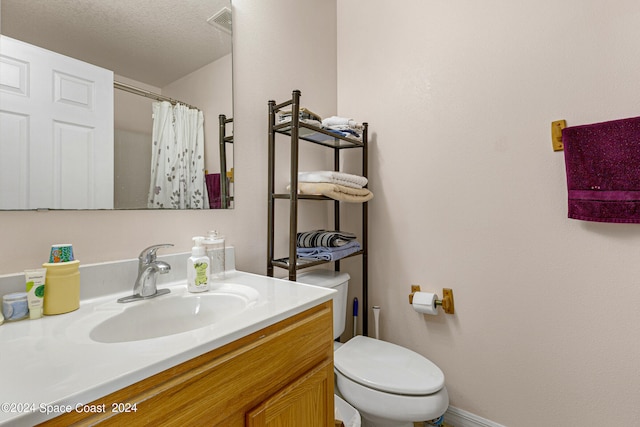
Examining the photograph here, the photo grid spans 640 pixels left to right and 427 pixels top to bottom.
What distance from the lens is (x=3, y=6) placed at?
696 millimetres

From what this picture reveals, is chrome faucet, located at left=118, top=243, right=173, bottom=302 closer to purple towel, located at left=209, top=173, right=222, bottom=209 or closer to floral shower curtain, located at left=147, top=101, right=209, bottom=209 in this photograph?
floral shower curtain, located at left=147, top=101, right=209, bottom=209

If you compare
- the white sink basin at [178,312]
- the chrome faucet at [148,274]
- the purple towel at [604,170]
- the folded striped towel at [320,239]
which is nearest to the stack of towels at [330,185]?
the folded striped towel at [320,239]

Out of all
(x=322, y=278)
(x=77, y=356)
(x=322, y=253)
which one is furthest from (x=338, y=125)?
(x=77, y=356)

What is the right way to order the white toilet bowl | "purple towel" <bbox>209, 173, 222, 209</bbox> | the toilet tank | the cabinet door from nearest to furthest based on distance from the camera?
the cabinet door → the white toilet bowl → "purple towel" <bbox>209, 173, 222, 209</bbox> → the toilet tank

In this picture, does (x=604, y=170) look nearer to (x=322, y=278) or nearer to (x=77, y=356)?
(x=322, y=278)

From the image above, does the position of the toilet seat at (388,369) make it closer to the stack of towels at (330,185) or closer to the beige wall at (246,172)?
the beige wall at (246,172)

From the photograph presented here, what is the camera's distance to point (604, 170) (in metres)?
1.00

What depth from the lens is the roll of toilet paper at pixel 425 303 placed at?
4.36ft

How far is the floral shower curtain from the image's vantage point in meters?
0.94

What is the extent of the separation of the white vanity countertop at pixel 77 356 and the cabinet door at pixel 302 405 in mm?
161

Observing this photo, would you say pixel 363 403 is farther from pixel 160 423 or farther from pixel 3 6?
pixel 3 6

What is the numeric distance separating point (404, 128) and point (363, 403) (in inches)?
48.7

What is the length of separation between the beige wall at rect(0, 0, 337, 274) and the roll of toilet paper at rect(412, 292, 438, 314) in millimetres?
732

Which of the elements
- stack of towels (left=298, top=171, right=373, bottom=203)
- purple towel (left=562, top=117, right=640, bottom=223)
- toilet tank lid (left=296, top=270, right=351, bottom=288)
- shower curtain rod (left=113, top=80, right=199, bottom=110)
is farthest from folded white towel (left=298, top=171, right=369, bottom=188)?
purple towel (left=562, top=117, right=640, bottom=223)
